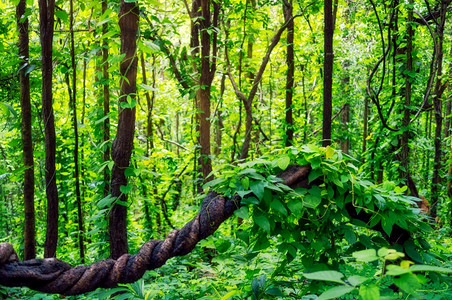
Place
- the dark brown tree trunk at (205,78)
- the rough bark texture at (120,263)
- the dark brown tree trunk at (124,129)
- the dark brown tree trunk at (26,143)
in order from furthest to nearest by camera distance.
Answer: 1. the dark brown tree trunk at (205,78)
2. the dark brown tree trunk at (26,143)
3. the dark brown tree trunk at (124,129)
4. the rough bark texture at (120,263)

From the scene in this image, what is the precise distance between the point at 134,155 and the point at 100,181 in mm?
1156

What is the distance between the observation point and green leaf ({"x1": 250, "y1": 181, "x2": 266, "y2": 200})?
154cm

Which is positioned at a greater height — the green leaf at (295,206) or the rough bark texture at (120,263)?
the green leaf at (295,206)

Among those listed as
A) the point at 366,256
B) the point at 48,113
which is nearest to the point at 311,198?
the point at 366,256

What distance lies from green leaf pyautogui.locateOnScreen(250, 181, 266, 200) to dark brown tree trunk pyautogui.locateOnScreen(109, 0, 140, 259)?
0.75m

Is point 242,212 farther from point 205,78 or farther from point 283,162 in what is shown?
point 205,78

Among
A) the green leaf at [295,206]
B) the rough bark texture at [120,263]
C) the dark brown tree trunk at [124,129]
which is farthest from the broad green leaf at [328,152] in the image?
the dark brown tree trunk at [124,129]

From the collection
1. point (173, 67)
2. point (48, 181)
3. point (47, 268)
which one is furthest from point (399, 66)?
point (47, 268)

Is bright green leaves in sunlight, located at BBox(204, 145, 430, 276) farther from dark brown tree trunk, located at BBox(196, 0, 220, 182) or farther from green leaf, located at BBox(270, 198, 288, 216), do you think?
dark brown tree trunk, located at BBox(196, 0, 220, 182)

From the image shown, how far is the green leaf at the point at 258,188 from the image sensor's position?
154 centimetres

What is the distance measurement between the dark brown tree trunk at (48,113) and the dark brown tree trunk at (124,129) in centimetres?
32

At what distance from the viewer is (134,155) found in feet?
7.58

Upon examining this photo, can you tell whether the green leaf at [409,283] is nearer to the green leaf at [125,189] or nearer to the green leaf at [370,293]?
the green leaf at [370,293]

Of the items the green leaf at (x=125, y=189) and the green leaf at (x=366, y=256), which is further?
the green leaf at (x=125, y=189)
